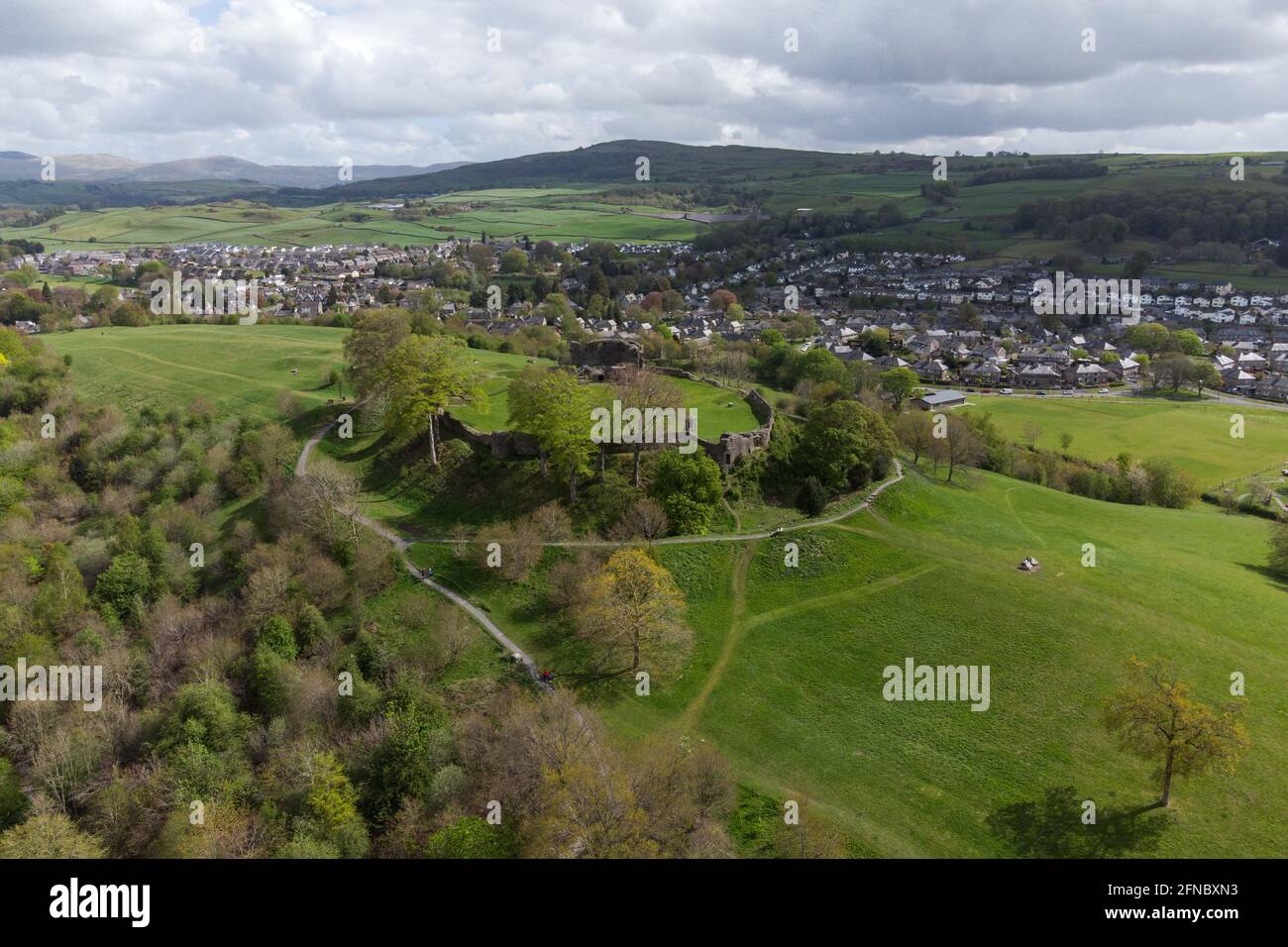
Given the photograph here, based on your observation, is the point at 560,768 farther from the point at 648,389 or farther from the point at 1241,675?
the point at 1241,675


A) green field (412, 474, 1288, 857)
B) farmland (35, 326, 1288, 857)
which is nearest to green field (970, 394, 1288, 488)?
farmland (35, 326, 1288, 857)

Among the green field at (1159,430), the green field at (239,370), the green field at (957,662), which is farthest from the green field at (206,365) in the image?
A: the green field at (1159,430)

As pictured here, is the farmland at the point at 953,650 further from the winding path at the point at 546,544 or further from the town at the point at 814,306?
the town at the point at 814,306

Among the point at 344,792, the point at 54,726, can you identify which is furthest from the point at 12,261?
the point at 344,792

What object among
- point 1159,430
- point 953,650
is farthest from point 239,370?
point 1159,430

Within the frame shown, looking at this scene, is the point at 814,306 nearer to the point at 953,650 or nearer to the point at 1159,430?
the point at 1159,430
